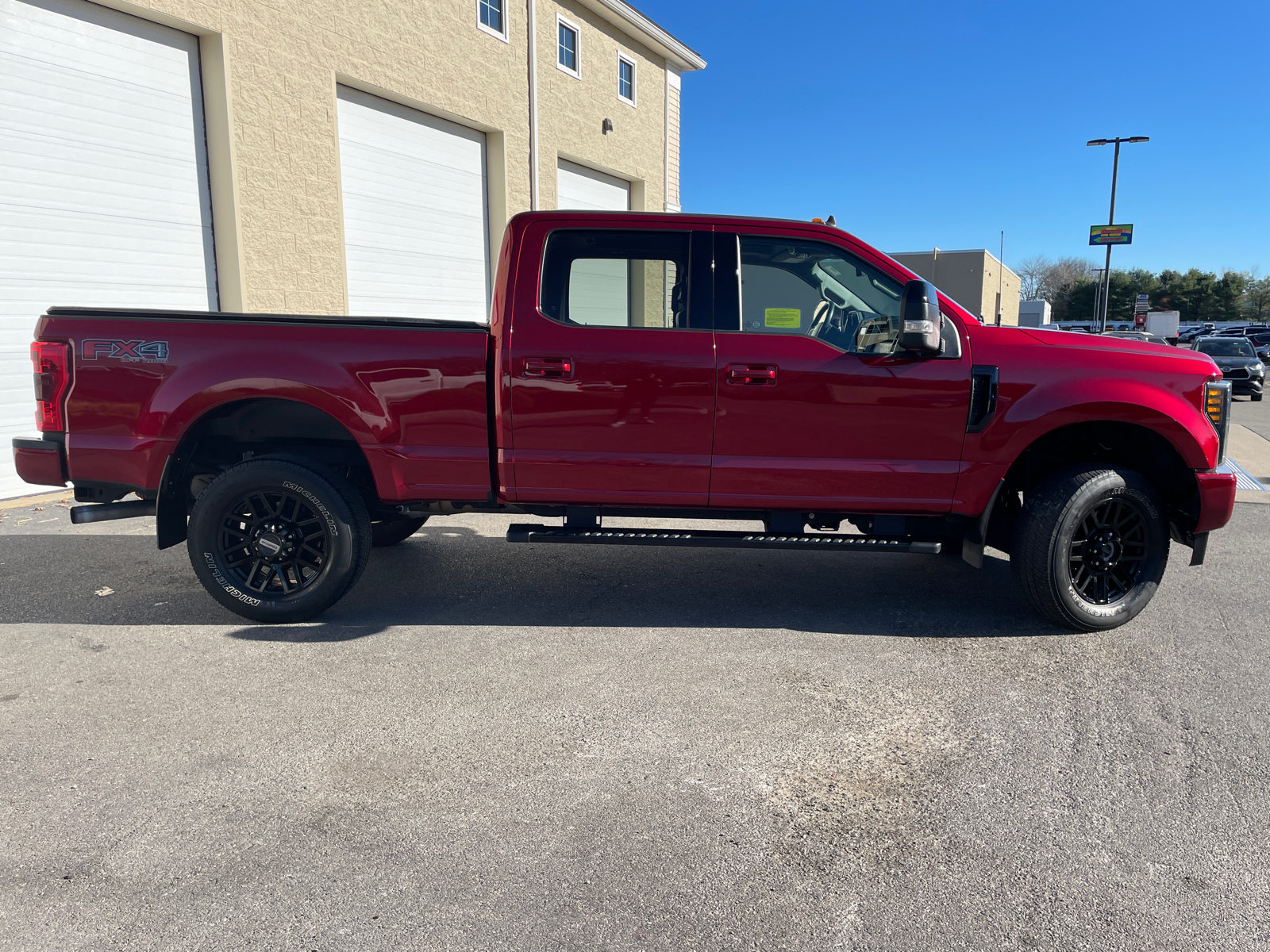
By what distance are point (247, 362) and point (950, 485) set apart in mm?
3691

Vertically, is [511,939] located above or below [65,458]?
below

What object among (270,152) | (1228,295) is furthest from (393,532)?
(1228,295)

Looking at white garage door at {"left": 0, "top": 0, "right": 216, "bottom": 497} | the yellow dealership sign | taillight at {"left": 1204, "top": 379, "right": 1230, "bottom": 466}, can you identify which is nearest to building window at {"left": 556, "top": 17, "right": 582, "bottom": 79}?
white garage door at {"left": 0, "top": 0, "right": 216, "bottom": 497}

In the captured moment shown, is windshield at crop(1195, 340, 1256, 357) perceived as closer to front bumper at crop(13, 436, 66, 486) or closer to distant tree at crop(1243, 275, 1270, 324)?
front bumper at crop(13, 436, 66, 486)

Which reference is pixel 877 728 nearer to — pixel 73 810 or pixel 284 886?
pixel 284 886

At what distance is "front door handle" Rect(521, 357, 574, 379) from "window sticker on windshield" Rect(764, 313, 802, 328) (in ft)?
3.47

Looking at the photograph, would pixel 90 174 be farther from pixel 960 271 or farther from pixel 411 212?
pixel 960 271

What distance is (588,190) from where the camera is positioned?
1648 cm

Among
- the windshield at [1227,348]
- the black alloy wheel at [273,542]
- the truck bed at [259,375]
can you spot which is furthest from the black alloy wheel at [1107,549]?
the windshield at [1227,348]

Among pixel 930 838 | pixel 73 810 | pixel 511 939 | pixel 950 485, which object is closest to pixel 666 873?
pixel 511 939

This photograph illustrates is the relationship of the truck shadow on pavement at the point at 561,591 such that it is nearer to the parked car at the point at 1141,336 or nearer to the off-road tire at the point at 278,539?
the off-road tire at the point at 278,539

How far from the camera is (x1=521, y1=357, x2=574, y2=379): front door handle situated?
14.8 feet

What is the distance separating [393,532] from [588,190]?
11691 mm

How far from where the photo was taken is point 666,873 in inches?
103
